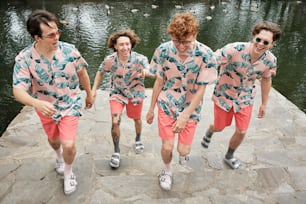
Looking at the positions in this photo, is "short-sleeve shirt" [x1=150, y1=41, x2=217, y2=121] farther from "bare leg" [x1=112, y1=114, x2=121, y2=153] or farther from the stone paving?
the stone paving

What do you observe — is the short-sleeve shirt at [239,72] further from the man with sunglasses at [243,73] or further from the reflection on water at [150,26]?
the reflection on water at [150,26]

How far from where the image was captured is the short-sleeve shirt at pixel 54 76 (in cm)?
246

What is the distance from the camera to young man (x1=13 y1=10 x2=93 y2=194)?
2.37m

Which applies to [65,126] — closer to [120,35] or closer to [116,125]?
[116,125]

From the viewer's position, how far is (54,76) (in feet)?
8.40

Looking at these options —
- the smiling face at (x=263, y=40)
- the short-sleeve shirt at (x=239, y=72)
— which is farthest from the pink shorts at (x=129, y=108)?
the smiling face at (x=263, y=40)

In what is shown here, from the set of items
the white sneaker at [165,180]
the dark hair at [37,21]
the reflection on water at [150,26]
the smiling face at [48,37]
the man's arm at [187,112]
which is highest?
the dark hair at [37,21]

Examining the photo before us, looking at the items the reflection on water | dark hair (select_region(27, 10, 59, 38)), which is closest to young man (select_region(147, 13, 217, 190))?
dark hair (select_region(27, 10, 59, 38))

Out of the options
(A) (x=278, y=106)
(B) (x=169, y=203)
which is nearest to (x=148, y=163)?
(B) (x=169, y=203)

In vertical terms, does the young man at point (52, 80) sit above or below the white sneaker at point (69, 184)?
above

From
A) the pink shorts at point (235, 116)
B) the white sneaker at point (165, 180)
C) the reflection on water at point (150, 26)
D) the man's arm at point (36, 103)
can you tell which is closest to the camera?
the man's arm at point (36, 103)

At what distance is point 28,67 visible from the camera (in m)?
2.49

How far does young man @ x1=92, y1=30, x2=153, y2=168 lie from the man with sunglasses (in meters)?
0.81

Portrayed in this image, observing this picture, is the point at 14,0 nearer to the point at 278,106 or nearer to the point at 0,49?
the point at 0,49
